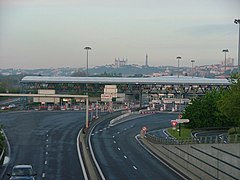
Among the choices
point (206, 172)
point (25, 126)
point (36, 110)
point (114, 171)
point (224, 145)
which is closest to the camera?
point (224, 145)

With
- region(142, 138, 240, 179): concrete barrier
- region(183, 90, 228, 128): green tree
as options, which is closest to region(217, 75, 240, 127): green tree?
region(142, 138, 240, 179): concrete barrier

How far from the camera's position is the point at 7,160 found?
3472 cm

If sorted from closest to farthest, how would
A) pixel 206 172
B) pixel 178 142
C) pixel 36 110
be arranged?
pixel 206 172 → pixel 178 142 → pixel 36 110

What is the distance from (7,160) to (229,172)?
58.8 ft

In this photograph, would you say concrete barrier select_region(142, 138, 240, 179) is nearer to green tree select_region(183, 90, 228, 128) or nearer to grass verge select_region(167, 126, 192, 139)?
grass verge select_region(167, 126, 192, 139)

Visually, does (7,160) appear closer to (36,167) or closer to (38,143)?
(36,167)

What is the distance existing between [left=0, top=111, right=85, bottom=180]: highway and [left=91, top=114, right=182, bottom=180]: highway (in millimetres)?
1977

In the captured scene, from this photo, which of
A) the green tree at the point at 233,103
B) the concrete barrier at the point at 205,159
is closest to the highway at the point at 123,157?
the concrete barrier at the point at 205,159

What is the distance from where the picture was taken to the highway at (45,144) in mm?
30812

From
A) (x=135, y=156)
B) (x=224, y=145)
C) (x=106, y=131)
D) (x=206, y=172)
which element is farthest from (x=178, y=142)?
(x=106, y=131)

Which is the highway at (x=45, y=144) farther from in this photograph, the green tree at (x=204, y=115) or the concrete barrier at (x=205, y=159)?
the green tree at (x=204, y=115)

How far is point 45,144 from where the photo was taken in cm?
4444

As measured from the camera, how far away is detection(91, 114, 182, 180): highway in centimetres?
2906

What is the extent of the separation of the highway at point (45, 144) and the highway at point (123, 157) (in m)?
1.98
